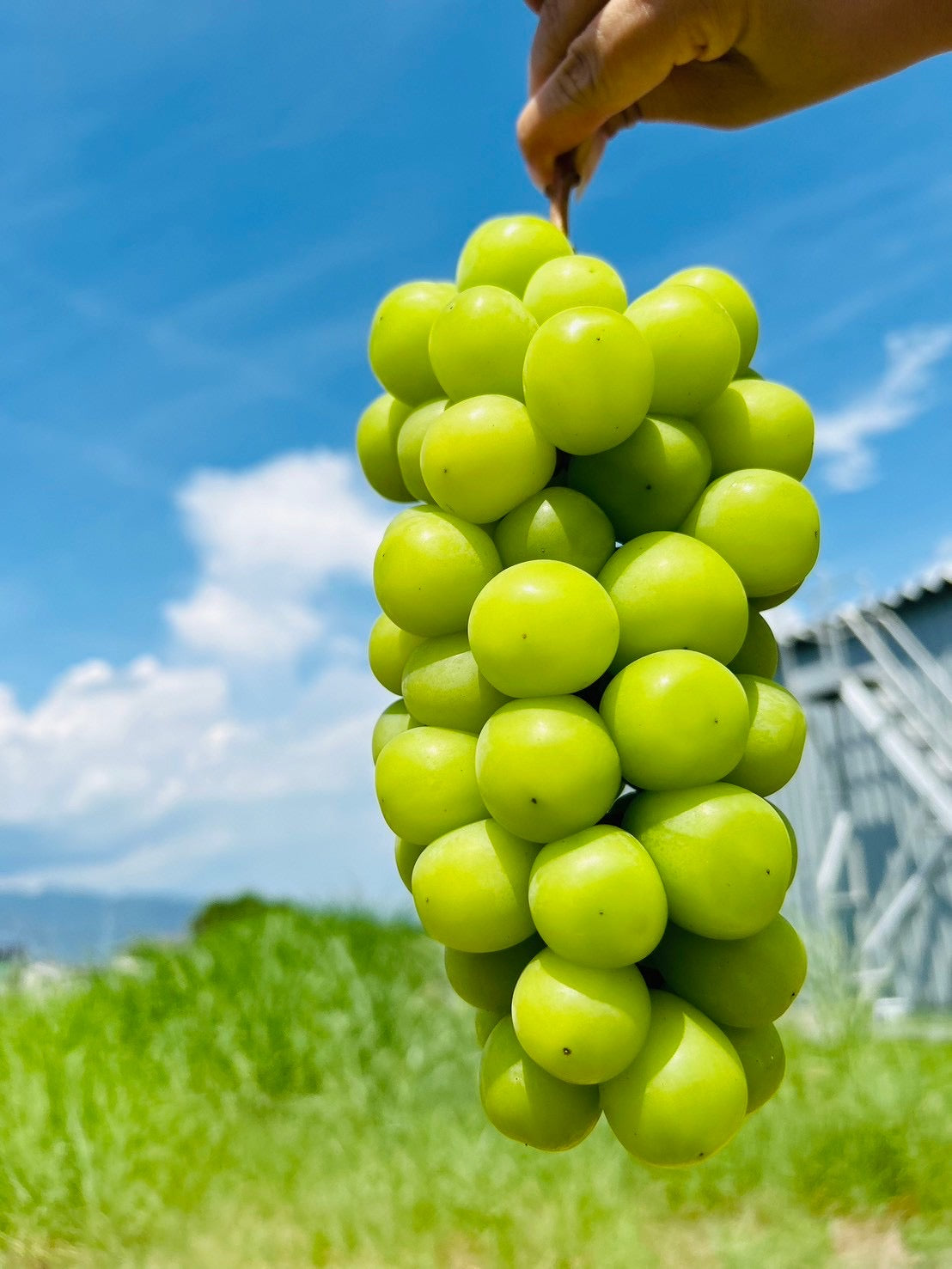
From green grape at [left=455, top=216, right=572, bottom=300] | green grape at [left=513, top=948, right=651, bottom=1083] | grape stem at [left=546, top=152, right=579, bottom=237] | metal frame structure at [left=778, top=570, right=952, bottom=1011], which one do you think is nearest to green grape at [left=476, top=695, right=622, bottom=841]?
green grape at [left=513, top=948, right=651, bottom=1083]

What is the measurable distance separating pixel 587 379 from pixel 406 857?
508 mm

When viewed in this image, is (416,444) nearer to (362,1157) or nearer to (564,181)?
(564,181)

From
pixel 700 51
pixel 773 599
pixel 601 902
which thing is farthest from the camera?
pixel 700 51

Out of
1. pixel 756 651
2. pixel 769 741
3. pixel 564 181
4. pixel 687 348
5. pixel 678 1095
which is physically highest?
pixel 564 181

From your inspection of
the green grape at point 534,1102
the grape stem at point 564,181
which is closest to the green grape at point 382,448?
the grape stem at point 564,181

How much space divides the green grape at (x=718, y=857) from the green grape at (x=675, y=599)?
0.13m

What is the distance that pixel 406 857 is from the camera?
112 cm

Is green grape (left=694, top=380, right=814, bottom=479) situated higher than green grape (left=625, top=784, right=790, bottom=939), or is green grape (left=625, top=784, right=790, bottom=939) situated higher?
green grape (left=694, top=380, right=814, bottom=479)

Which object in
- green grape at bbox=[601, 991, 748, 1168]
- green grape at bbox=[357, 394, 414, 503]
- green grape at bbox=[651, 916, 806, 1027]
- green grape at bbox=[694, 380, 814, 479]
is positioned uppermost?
green grape at bbox=[357, 394, 414, 503]

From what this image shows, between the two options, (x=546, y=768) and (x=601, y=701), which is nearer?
(x=546, y=768)

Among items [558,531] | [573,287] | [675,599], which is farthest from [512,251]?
[675,599]

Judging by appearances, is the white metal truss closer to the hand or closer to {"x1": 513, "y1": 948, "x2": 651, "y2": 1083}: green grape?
the hand

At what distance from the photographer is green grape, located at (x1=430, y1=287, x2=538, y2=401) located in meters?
1.06

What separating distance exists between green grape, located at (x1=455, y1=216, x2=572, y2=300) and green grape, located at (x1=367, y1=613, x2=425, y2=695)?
0.38 metres
